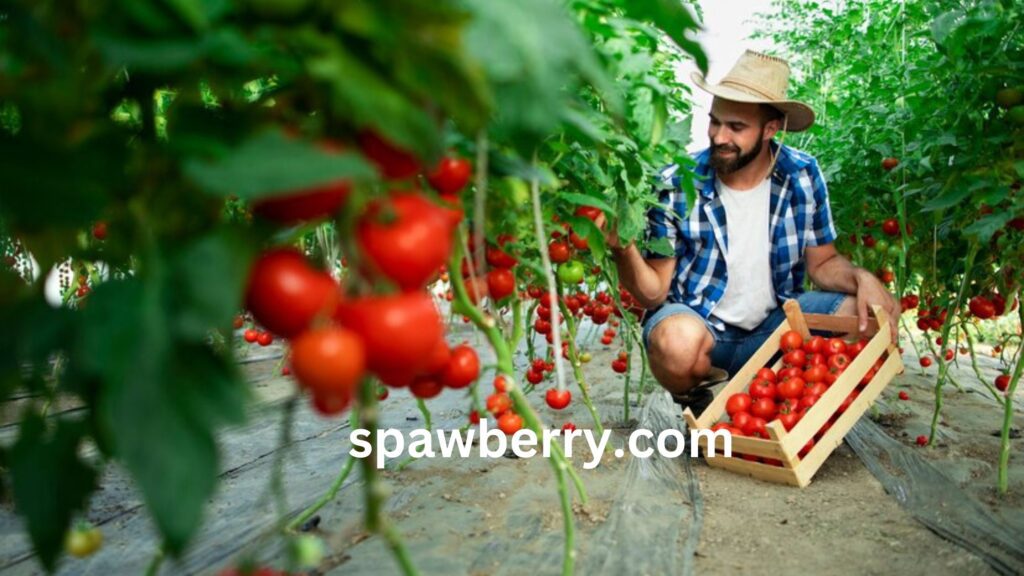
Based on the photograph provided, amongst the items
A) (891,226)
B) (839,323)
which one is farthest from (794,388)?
(891,226)

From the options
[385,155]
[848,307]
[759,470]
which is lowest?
[759,470]

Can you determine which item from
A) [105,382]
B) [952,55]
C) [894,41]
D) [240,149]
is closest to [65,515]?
[105,382]

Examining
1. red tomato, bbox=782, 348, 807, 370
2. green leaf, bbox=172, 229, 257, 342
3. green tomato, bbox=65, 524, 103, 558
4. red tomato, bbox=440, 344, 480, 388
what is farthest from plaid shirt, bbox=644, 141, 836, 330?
green leaf, bbox=172, 229, 257, 342

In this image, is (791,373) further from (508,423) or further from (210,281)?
(210,281)

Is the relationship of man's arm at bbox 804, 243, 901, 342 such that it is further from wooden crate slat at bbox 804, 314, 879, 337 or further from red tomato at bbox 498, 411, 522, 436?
red tomato at bbox 498, 411, 522, 436

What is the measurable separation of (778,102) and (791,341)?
2.76 ft

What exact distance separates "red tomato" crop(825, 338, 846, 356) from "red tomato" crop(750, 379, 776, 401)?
217 millimetres

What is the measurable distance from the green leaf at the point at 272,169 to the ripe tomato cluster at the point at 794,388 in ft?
6.92

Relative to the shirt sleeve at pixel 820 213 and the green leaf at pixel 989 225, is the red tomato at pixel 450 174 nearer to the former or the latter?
the green leaf at pixel 989 225

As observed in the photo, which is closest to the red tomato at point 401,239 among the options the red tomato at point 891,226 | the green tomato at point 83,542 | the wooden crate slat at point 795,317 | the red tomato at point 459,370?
the red tomato at point 459,370

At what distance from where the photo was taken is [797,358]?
2531 millimetres

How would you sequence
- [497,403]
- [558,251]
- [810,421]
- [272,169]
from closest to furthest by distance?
[272,169]
[497,403]
[558,251]
[810,421]

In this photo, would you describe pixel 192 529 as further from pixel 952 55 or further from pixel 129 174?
pixel 952 55

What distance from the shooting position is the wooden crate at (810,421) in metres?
2.24
